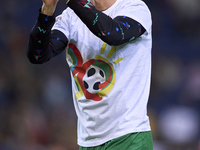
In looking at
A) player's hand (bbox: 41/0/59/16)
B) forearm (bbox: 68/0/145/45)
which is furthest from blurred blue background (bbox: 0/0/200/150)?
player's hand (bbox: 41/0/59/16)

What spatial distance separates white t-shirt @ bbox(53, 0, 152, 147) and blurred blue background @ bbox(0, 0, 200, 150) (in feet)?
5.84

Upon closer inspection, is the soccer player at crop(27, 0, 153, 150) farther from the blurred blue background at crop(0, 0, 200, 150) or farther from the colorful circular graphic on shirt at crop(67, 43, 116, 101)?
the blurred blue background at crop(0, 0, 200, 150)

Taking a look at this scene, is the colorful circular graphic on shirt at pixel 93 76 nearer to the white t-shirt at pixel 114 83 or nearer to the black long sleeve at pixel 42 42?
the white t-shirt at pixel 114 83

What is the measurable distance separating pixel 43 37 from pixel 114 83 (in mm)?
368

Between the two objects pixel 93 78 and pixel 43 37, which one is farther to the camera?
pixel 93 78

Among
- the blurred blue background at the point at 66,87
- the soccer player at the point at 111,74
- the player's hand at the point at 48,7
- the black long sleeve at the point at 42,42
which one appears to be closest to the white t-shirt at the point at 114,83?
the soccer player at the point at 111,74

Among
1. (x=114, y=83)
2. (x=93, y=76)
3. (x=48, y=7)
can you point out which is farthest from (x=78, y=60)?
(x=48, y=7)

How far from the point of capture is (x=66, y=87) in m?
3.38

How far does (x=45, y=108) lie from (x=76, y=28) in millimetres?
1915

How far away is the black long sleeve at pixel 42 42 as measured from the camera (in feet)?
4.14

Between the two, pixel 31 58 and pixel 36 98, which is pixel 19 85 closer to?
pixel 36 98

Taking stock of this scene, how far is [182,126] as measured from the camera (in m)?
3.07

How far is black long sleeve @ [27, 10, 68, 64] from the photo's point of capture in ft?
4.14

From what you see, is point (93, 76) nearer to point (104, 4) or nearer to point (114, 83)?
point (114, 83)
